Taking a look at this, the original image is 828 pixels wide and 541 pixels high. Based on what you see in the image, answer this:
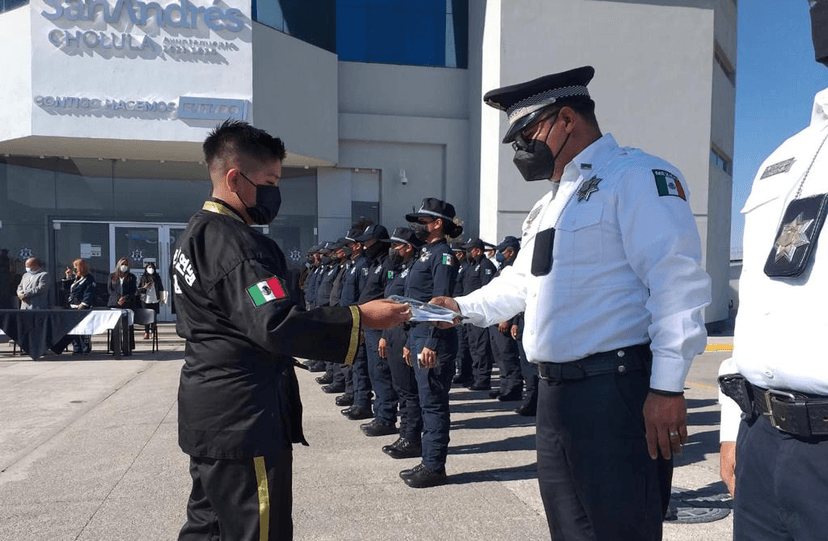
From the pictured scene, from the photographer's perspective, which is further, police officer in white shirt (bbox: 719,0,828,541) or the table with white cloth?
the table with white cloth

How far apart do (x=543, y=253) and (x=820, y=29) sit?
3.43 ft

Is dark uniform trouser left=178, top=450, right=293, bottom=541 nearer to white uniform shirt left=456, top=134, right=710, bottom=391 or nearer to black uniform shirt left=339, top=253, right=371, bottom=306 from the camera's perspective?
white uniform shirt left=456, top=134, right=710, bottom=391

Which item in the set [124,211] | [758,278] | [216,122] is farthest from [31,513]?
[124,211]

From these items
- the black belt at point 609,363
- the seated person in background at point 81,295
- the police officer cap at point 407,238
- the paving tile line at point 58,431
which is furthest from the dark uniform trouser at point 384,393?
the seated person in background at point 81,295

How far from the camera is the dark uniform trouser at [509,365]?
25.1ft

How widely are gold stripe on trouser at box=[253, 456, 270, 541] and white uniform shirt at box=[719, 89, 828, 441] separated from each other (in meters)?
1.56

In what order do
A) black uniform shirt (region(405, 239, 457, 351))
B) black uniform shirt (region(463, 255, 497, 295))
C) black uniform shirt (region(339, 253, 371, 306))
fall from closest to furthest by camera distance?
black uniform shirt (region(405, 239, 457, 351)) < black uniform shirt (region(339, 253, 371, 306)) < black uniform shirt (region(463, 255, 497, 295))

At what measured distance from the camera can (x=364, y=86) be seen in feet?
52.7

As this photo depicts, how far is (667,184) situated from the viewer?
2059 millimetres

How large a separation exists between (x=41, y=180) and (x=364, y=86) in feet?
27.7

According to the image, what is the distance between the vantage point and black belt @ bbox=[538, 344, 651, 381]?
6.77 ft

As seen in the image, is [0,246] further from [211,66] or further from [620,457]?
[620,457]

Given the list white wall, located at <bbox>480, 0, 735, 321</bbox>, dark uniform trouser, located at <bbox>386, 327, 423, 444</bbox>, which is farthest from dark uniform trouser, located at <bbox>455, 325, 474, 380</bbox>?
white wall, located at <bbox>480, 0, 735, 321</bbox>

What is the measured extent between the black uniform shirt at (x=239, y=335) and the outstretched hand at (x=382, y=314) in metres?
0.09
